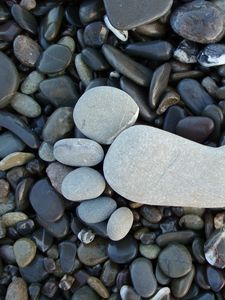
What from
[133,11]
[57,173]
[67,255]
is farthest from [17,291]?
[133,11]

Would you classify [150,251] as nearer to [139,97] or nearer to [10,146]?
[139,97]

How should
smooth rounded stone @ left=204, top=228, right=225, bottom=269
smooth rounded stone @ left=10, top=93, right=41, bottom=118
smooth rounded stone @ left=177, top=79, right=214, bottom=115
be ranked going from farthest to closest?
smooth rounded stone @ left=10, top=93, right=41, bottom=118 → smooth rounded stone @ left=177, top=79, right=214, bottom=115 → smooth rounded stone @ left=204, top=228, right=225, bottom=269

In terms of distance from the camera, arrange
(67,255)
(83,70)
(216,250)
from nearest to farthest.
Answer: (216,250) → (67,255) → (83,70)

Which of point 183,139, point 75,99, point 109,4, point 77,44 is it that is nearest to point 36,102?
point 75,99

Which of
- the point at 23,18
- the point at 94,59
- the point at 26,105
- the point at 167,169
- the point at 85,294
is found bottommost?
the point at 85,294

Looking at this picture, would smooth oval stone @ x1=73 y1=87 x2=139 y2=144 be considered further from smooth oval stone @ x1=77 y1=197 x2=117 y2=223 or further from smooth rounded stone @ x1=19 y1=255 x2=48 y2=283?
smooth rounded stone @ x1=19 y1=255 x2=48 y2=283

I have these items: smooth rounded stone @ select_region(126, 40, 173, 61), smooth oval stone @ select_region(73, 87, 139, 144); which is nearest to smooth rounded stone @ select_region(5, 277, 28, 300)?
smooth oval stone @ select_region(73, 87, 139, 144)

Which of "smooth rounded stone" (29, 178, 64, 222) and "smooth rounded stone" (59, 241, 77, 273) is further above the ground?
"smooth rounded stone" (29, 178, 64, 222)

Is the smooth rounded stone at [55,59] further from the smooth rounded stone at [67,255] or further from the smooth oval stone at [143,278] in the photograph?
the smooth oval stone at [143,278]
